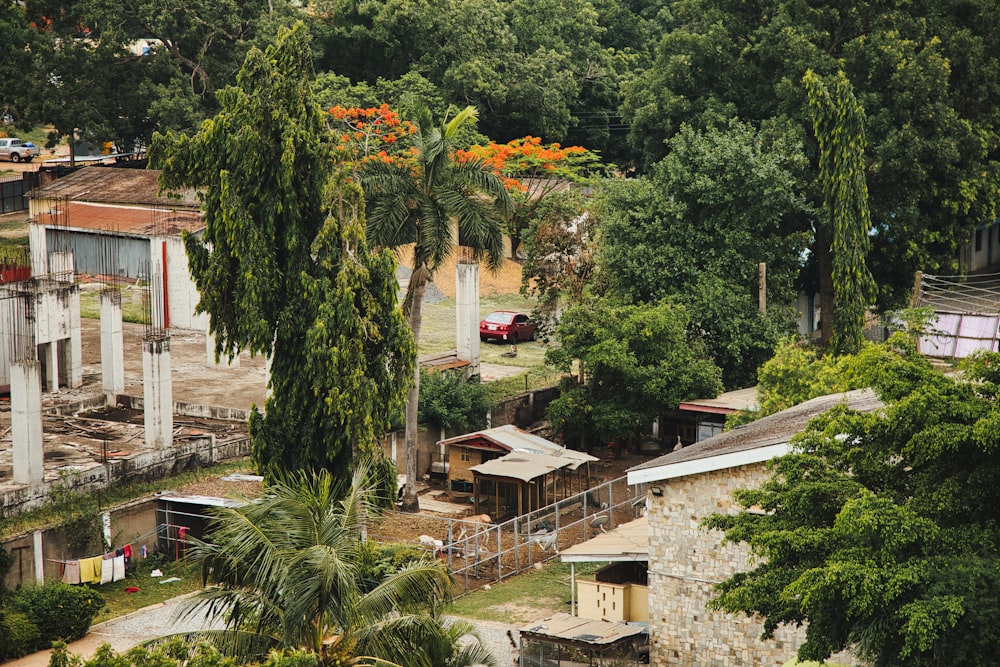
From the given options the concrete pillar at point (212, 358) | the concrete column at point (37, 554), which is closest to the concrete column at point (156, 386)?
the concrete column at point (37, 554)

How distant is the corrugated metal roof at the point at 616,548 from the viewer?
25234 mm

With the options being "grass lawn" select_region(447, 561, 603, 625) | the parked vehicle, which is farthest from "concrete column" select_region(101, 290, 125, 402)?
the parked vehicle

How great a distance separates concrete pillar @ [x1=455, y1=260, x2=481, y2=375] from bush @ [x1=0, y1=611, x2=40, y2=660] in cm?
1603

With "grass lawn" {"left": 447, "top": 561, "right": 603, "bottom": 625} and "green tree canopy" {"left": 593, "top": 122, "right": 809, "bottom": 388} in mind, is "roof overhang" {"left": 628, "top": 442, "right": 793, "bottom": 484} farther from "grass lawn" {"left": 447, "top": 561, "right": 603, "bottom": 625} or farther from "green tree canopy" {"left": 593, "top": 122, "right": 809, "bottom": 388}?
"green tree canopy" {"left": 593, "top": 122, "right": 809, "bottom": 388}

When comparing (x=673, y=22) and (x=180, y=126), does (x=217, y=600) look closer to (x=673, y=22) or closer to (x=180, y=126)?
(x=180, y=126)

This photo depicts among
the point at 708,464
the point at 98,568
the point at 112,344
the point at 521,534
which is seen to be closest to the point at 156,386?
the point at 112,344

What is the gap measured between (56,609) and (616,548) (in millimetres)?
9925

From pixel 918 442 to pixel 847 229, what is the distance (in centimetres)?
2344

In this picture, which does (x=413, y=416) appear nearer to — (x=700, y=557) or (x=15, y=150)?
(x=700, y=557)

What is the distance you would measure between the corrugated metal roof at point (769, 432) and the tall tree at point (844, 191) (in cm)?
1211

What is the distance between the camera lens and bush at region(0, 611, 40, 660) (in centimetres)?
2484

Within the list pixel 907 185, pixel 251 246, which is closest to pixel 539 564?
pixel 251 246

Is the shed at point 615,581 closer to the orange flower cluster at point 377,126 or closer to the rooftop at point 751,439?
the rooftop at point 751,439

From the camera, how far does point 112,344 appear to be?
3619 centimetres
